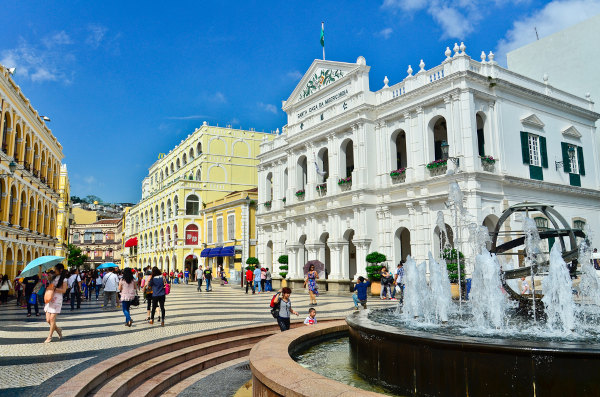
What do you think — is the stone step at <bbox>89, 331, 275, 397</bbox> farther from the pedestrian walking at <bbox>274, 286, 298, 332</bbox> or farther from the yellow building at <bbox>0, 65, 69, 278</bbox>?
the yellow building at <bbox>0, 65, 69, 278</bbox>

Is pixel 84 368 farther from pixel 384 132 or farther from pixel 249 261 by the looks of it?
pixel 249 261

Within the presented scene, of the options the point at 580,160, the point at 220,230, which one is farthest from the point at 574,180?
the point at 220,230

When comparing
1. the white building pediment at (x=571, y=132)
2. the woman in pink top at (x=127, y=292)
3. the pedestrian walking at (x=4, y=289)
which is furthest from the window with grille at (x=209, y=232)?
the woman in pink top at (x=127, y=292)

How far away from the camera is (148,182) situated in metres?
74.5

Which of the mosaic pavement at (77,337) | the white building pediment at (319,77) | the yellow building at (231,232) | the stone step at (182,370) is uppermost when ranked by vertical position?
the white building pediment at (319,77)

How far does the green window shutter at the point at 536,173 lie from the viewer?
23078 mm

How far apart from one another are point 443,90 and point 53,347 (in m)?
19.6

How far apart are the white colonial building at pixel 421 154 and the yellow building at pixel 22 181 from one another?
1662cm

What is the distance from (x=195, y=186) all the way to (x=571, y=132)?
3559 centimetres

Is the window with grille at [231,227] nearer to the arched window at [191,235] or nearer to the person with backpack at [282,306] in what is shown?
the arched window at [191,235]

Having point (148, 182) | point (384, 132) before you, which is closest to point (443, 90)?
point (384, 132)

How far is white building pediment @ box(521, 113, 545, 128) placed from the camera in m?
23.5

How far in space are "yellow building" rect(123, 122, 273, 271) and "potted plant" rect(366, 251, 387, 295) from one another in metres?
27.4

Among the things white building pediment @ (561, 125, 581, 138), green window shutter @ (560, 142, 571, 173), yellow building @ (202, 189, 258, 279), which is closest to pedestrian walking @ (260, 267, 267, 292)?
yellow building @ (202, 189, 258, 279)
